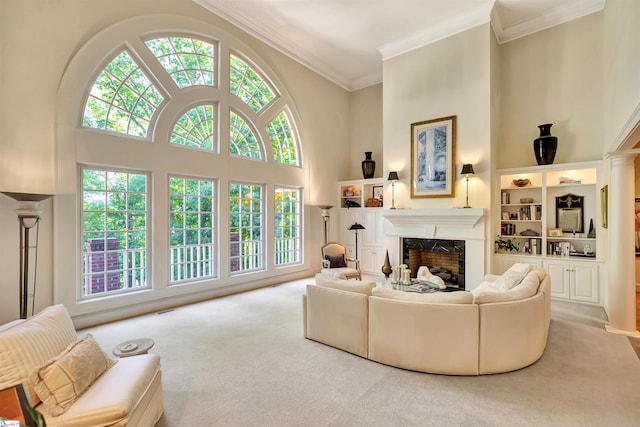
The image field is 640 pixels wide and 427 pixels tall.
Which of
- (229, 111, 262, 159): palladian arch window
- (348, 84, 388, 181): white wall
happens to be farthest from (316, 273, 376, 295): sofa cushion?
(348, 84, 388, 181): white wall

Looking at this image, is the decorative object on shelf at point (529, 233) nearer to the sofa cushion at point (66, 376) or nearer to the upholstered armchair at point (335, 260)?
the upholstered armchair at point (335, 260)

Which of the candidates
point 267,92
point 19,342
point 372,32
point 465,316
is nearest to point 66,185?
point 19,342

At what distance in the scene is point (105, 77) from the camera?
4.66 metres

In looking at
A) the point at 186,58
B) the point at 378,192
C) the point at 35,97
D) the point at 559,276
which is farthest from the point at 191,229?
the point at 559,276

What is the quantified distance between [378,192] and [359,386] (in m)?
5.89

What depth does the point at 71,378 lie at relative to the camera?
6.06ft

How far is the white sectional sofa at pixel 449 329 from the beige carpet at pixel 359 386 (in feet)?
0.40

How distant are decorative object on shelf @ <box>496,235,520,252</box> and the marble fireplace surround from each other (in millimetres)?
521

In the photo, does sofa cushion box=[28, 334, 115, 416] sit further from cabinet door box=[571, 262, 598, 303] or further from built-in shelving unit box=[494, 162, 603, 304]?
cabinet door box=[571, 262, 598, 303]

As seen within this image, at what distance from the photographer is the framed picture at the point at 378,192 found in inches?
317

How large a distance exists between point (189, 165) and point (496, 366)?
525 cm

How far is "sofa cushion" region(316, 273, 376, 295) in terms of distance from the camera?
135 inches

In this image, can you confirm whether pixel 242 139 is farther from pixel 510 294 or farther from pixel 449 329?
pixel 510 294

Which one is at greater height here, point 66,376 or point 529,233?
point 529,233
